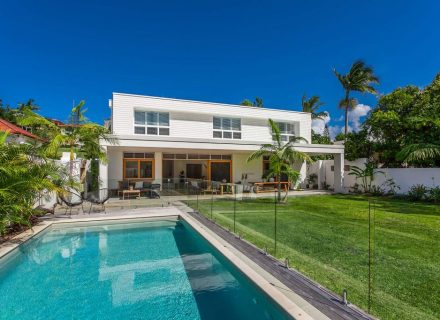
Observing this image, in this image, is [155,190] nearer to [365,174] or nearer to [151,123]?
[151,123]

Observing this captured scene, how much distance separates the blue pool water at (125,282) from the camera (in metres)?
4.45

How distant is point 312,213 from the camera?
1084 cm

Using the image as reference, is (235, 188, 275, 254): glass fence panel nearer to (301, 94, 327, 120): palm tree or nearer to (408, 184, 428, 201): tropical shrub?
(408, 184, 428, 201): tropical shrub

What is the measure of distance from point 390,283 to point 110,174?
1672 cm

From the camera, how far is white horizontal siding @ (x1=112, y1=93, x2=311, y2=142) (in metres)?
17.4

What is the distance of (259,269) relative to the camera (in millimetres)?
5066

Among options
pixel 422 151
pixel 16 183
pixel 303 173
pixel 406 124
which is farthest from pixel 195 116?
pixel 406 124

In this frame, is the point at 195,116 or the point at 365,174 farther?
the point at 195,116

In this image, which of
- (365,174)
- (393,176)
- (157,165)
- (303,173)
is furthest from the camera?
(303,173)

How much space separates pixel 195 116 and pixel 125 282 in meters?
15.1

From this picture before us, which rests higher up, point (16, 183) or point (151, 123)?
point (151, 123)

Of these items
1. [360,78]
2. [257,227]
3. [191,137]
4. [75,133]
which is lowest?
[257,227]

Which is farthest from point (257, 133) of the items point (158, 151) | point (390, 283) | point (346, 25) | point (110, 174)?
point (390, 283)

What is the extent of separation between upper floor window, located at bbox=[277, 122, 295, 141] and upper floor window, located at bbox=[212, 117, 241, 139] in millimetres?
3809
